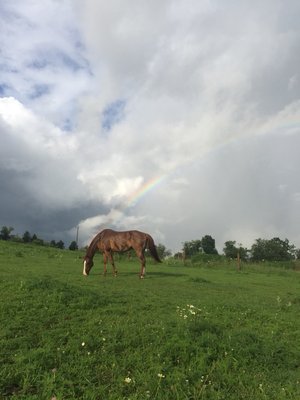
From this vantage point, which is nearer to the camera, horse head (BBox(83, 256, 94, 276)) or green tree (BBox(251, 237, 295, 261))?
horse head (BBox(83, 256, 94, 276))

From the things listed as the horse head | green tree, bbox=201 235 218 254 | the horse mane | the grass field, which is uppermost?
green tree, bbox=201 235 218 254

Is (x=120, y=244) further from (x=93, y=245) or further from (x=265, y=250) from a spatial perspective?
(x=265, y=250)

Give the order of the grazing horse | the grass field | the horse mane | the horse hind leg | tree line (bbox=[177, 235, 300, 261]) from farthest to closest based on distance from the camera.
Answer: tree line (bbox=[177, 235, 300, 261])
the horse mane
the grazing horse
the horse hind leg
the grass field

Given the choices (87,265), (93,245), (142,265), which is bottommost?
(87,265)

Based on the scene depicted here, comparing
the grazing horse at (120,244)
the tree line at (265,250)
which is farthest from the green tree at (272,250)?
the grazing horse at (120,244)

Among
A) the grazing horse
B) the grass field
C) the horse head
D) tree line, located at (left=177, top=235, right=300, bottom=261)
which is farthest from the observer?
tree line, located at (left=177, top=235, right=300, bottom=261)

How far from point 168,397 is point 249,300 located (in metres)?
8.85

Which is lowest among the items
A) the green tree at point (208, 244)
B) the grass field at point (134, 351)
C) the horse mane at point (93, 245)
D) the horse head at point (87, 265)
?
the grass field at point (134, 351)

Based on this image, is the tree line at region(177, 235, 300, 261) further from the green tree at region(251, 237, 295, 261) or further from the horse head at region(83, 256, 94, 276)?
the horse head at region(83, 256, 94, 276)

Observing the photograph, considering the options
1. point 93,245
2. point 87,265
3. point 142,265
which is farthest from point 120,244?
point 87,265

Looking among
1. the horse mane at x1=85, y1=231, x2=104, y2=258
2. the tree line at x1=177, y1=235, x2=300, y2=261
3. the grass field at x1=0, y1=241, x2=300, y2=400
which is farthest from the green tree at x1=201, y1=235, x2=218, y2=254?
the grass field at x1=0, y1=241, x2=300, y2=400

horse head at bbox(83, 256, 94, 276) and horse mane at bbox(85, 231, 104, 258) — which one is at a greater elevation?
horse mane at bbox(85, 231, 104, 258)

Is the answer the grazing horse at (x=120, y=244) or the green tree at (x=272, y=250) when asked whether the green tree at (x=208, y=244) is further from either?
the grazing horse at (x=120, y=244)

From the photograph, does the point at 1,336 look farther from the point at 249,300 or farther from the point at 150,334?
the point at 249,300
